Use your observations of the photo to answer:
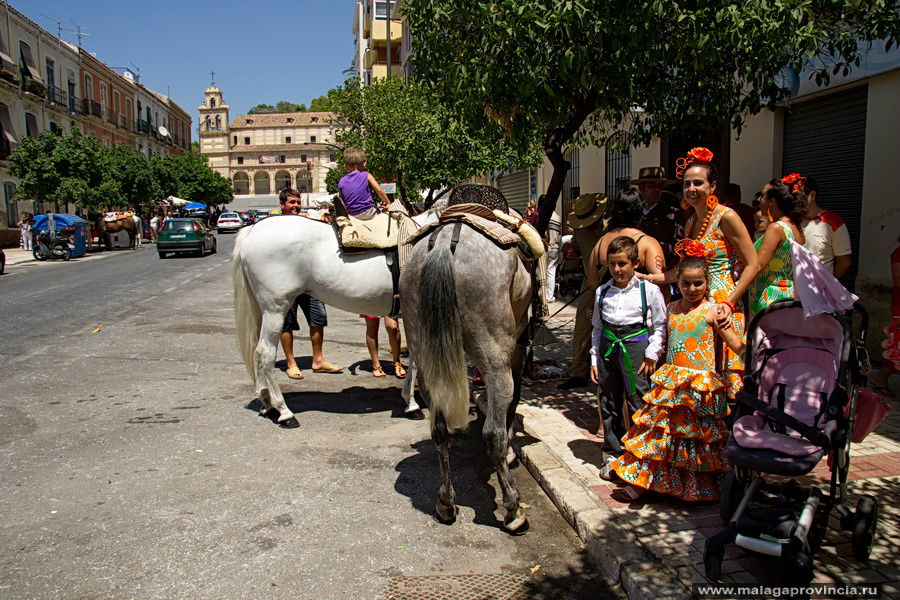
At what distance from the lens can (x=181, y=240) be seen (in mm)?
26672

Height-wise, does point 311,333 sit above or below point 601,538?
above

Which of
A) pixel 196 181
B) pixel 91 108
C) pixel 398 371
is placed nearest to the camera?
pixel 398 371

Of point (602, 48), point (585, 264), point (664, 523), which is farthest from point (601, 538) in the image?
point (602, 48)

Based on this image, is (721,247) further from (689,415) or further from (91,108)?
(91,108)

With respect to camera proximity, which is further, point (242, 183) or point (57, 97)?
point (242, 183)

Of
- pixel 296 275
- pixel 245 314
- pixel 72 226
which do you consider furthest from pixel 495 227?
pixel 72 226

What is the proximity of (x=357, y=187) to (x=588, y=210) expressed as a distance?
7.79ft

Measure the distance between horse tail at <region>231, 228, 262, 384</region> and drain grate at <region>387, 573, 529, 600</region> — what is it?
3441 millimetres

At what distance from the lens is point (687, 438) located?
396cm

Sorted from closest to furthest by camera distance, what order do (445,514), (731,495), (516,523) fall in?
(731,495), (516,523), (445,514)

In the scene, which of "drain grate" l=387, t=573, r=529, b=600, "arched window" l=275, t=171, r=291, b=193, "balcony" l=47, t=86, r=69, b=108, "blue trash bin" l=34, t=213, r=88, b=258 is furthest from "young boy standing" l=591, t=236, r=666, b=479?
"arched window" l=275, t=171, r=291, b=193

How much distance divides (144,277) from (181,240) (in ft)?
26.6

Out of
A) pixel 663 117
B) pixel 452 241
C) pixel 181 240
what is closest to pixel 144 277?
pixel 181 240

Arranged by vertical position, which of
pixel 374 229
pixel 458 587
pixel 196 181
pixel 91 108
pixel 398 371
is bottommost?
pixel 458 587
